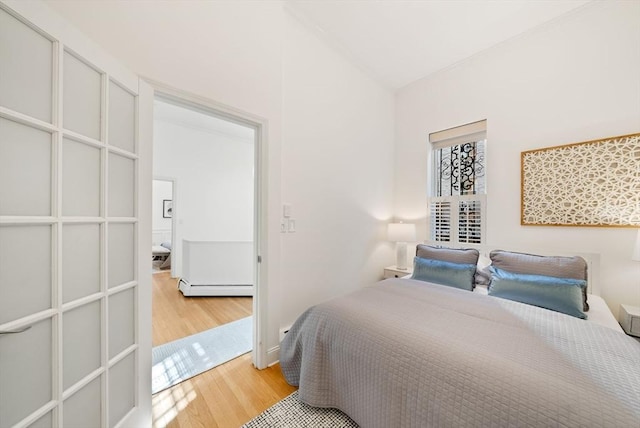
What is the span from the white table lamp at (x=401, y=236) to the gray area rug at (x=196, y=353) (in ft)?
6.73

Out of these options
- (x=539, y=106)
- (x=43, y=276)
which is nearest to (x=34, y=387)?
(x=43, y=276)

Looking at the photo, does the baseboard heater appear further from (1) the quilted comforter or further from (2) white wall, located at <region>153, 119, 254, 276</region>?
(1) the quilted comforter

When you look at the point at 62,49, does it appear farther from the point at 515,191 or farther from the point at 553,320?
the point at 515,191

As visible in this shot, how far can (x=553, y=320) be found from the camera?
4.72ft

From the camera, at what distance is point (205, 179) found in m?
4.79

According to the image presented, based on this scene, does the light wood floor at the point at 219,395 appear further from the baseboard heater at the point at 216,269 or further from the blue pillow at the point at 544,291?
the blue pillow at the point at 544,291

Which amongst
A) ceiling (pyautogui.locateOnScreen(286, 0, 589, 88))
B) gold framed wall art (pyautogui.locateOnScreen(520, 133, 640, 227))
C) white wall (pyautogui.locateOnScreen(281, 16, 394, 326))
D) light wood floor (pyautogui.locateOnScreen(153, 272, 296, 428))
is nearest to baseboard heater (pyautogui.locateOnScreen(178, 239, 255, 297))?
light wood floor (pyautogui.locateOnScreen(153, 272, 296, 428))

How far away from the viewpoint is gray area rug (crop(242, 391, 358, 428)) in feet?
4.65

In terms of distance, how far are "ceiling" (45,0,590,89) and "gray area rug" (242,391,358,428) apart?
229 cm

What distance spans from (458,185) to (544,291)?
158cm

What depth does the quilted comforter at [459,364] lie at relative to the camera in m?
0.88

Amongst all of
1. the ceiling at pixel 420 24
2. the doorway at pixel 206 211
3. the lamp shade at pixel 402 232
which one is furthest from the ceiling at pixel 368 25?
the lamp shade at pixel 402 232

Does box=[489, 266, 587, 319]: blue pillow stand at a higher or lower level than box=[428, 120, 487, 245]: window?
lower

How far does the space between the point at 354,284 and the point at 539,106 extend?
106 inches
